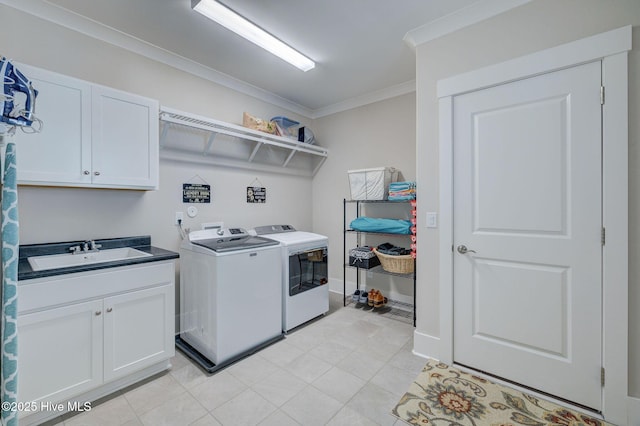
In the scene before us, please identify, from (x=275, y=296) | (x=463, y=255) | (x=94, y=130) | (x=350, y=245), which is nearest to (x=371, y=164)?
(x=350, y=245)

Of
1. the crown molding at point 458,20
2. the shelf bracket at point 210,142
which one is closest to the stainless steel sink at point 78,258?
the shelf bracket at point 210,142

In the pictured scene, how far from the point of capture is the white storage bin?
304 cm

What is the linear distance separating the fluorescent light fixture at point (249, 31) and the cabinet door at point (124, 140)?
823mm

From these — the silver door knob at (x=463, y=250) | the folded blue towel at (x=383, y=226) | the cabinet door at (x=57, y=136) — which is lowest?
the silver door knob at (x=463, y=250)

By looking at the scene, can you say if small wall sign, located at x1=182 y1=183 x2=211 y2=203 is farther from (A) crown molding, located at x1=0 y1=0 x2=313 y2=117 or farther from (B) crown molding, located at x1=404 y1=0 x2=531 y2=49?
(B) crown molding, located at x1=404 y1=0 x2=531 y2=49

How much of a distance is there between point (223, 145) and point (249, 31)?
4.02ft

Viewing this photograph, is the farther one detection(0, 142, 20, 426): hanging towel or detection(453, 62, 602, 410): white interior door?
detection(453, 62, 602, 410): white interior door

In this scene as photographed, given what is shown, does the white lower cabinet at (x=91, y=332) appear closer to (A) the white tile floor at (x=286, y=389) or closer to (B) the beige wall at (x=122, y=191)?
(A) the white tile floor at (x=286, y=389)

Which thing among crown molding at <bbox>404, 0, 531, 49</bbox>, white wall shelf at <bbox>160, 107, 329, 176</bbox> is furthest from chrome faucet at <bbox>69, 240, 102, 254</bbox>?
crown molding at <bbox>404, 0, 531, 49</bbox>

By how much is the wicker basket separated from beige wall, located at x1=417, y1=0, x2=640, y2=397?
51 cm

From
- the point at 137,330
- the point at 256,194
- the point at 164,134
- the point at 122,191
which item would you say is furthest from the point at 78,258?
the point at 256,194

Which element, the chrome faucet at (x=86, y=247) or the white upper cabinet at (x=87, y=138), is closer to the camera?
the white upper cabinet at (x=87, y=138)

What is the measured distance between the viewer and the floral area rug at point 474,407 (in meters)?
1.58

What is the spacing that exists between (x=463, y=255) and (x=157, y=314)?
2295mm
